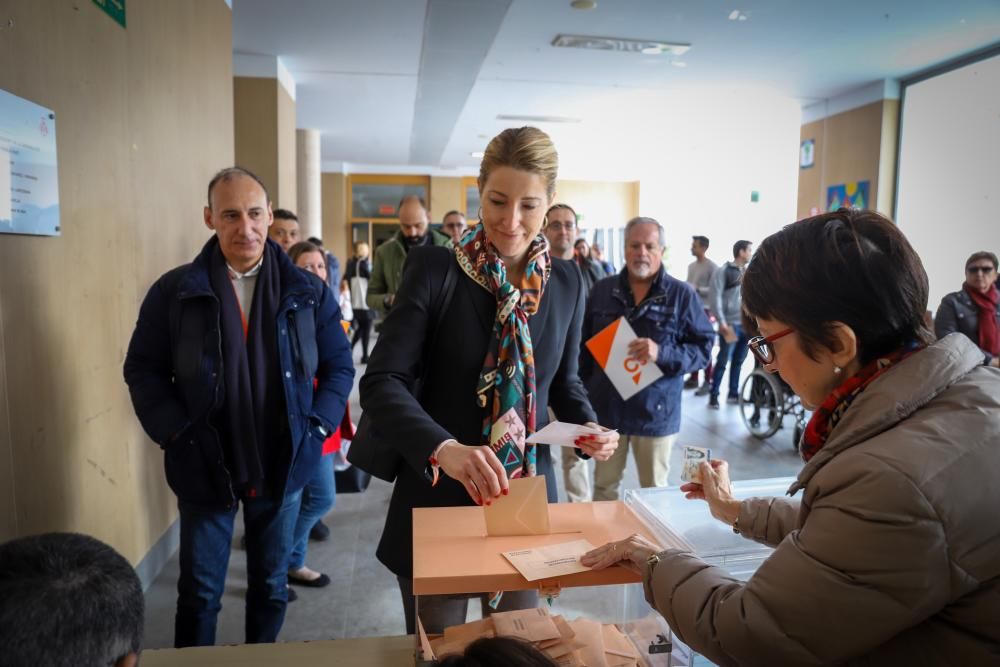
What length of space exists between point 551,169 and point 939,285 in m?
7.35

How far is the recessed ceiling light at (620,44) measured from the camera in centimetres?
651

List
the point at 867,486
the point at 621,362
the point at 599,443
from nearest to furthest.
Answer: the point at 867,486
the point at 599,443
the point at 621,362

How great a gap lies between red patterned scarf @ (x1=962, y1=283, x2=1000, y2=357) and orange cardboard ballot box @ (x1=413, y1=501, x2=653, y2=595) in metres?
5.03

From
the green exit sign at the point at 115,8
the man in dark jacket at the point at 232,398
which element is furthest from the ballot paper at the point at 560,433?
the green exit sign at the point at 115,8

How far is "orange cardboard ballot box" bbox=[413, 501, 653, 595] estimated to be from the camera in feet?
3.66

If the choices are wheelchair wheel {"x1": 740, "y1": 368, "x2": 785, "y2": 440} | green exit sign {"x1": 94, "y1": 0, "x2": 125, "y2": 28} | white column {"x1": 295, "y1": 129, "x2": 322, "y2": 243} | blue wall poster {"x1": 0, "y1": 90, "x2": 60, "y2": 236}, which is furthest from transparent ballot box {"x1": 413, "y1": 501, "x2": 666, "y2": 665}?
white column {"x1": 295, "y1": 129, "x2": 322, "y2": 243}

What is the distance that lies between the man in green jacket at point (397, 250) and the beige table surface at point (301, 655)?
3563mm

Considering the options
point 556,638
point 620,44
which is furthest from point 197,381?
point 620,44

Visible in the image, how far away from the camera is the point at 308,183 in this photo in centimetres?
1060

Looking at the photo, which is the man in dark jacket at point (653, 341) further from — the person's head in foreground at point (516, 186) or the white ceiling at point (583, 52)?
the white ceiling at point (583, 52)

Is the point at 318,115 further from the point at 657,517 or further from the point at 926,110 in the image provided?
the point at 657,517

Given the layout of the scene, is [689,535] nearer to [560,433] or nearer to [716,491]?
[716,491]

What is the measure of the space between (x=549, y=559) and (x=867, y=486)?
0.56 meters

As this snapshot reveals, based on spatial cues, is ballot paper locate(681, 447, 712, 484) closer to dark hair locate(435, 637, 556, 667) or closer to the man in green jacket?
dark hair locate(435, 637, 556, 667)
